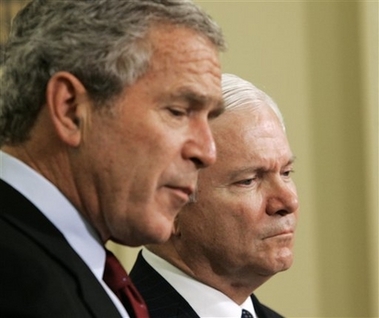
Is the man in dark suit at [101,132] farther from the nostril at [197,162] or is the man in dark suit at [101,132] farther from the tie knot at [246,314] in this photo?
the tie knot at [246,314]

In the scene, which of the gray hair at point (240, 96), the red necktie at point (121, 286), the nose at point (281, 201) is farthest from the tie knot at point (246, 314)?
the red necktie at point (121, 286)

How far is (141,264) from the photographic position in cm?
253

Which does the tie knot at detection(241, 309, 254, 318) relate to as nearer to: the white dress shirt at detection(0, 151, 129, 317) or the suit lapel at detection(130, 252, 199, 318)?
the suit lapel at detection(130, 252, 199, 318)

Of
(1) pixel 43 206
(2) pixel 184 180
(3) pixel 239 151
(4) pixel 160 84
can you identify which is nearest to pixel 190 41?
(4) pixel 160 84

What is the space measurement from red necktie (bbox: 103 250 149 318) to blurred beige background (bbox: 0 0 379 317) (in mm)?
1957

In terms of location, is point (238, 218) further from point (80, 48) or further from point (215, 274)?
point (80, 48)

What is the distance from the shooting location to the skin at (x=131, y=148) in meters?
1.72

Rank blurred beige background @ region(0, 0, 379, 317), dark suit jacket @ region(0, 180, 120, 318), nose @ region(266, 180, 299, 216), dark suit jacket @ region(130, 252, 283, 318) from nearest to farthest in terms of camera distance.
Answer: dark suit jacket @ region(0, 180, 120, 318)
dark suit jacket @ region(130, 252, 283, 318)
nose @ region(266, 180, 299, 216)
blurred beige background @ region(0, 0, 379, 317)

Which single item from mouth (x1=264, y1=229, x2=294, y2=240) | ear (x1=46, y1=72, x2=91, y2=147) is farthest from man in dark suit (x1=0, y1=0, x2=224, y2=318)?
mouth (x1=264, y1=229, x2=294, y2=240)

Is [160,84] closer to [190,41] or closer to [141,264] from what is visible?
[190,41]

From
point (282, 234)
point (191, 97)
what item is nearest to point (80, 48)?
point (191, 97)

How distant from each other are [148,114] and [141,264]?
86cm

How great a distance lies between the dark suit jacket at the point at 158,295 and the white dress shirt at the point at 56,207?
0.69 metres

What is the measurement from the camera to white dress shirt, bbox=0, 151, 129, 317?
1.71 meters
